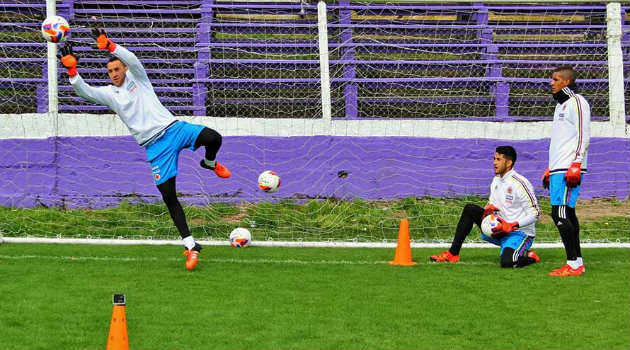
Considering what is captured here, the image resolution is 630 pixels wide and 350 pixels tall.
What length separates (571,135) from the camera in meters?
8.04

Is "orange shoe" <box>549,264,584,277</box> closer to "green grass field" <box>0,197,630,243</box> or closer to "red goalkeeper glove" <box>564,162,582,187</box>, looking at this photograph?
"red goalkeeper glove" <box>564,162,582,187</box>

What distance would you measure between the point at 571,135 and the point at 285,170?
5.17 meters

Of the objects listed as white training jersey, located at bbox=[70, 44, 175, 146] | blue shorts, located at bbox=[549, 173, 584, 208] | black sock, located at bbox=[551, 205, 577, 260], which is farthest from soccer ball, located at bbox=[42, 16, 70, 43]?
black sock, located at bbox=[551, 205, 577, 260]

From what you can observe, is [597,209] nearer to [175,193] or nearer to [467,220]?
[467,220]

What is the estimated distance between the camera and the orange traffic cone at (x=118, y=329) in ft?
16.5

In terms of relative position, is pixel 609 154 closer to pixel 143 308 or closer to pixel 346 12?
pixel 346 12

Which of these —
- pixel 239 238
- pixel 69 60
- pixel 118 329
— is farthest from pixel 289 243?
pixel 118 329

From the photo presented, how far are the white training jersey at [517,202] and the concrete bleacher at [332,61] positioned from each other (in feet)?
14.6

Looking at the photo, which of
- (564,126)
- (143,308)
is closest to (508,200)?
(564,126)

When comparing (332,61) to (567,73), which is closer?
(567,73)

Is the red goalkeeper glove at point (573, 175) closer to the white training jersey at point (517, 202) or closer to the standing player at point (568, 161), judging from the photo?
the standing player at point (568, 161)

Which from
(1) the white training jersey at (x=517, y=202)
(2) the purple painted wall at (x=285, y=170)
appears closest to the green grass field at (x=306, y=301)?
(1) the white training jersey at (x=517, y=202)

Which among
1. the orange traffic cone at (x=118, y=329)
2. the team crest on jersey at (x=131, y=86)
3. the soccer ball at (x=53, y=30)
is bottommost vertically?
the orange traffic cone at (x=118, y=329)

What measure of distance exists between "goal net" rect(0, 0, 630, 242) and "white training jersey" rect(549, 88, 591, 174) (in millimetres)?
2822
